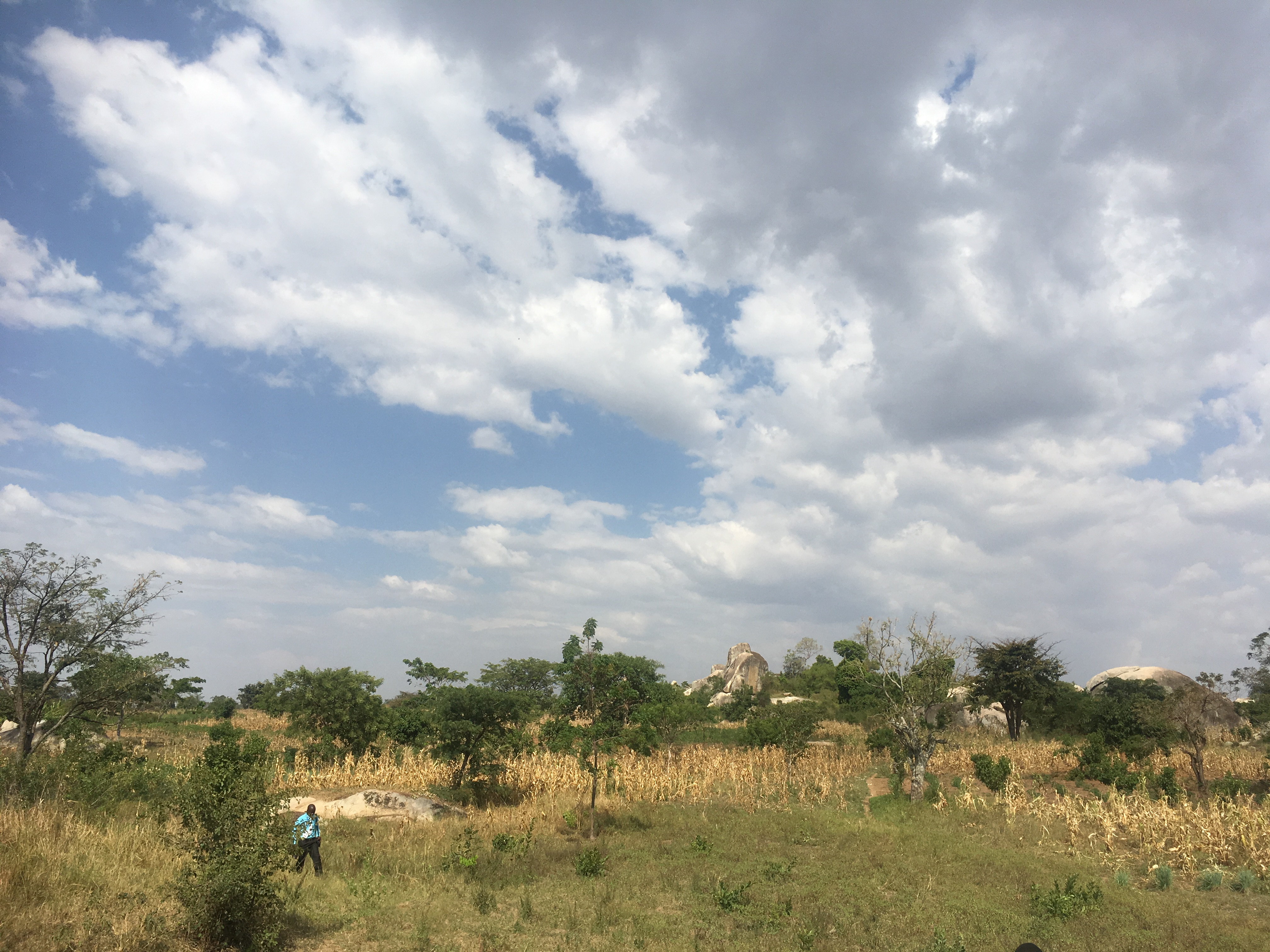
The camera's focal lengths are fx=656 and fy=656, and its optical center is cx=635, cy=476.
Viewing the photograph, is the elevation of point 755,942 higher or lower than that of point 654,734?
lower

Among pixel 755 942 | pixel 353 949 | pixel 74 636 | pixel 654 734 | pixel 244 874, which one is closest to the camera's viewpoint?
pixel 244 874

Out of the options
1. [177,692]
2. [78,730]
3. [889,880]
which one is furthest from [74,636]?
[889,880]

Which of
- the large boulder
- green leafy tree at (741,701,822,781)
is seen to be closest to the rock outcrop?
the large boulder

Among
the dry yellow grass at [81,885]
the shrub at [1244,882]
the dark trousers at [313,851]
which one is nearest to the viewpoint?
the dry yellow grass at [81,885]

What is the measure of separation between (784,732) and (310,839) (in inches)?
729

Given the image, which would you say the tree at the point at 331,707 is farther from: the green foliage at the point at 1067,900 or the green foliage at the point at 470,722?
the green foliage at the point at 1067,900

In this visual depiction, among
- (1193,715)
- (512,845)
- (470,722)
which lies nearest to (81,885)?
(512,845)

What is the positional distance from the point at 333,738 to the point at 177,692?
21.8 metres

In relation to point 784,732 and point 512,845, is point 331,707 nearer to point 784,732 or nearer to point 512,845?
point 512,845

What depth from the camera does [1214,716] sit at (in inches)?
1603

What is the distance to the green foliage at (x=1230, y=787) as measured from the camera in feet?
72.9

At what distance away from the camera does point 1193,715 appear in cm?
2306

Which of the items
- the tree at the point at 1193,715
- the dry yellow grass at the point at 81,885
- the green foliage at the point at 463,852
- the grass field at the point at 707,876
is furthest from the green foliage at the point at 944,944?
the tree at the point at 1193,715

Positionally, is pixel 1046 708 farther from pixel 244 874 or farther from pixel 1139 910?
pixel 244 874
